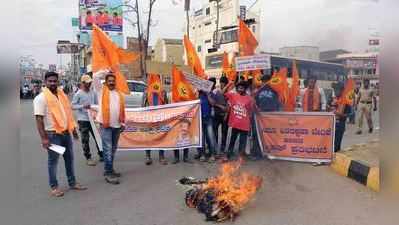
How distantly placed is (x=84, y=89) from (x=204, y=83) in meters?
2.09

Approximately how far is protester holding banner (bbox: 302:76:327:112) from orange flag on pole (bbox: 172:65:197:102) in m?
2.19

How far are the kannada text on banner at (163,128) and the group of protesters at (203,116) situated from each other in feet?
0.51

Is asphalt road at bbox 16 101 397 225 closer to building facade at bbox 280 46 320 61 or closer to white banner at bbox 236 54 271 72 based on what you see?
white banner at bbox 236 54 271 72

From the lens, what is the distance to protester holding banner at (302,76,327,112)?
8016mm

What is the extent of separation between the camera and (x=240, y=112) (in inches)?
285

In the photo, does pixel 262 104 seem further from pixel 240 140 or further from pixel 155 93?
pixel 155 93

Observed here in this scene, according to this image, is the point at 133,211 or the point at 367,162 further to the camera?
the point at 367,162

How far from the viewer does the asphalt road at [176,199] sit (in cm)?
445

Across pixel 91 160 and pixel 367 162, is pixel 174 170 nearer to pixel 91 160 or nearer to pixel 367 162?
pixel 91 160

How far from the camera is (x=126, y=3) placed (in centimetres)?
1925

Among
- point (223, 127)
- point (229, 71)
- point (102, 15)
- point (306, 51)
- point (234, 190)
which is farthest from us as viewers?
point (102, 15)

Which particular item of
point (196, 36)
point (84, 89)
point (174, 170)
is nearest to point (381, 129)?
point (174, 170)

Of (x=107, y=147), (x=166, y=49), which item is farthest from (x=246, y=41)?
(x=166, y=49)

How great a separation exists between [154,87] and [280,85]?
250cm
